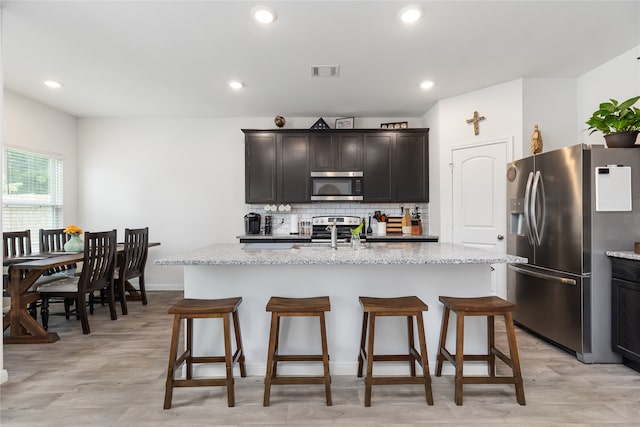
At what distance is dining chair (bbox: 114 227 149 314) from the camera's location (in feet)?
13.2

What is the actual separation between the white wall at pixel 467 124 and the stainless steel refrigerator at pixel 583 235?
93 centimetres

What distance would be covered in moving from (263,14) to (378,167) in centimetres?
277

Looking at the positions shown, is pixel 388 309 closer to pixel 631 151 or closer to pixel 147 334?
pixel 631 151

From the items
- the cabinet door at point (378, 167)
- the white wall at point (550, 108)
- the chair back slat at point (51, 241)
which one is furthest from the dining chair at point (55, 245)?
the white wall at point (550, 108)

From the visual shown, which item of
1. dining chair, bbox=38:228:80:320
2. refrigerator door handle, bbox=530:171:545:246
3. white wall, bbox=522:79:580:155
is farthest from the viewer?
dining chair, bbox=38:228:80:320

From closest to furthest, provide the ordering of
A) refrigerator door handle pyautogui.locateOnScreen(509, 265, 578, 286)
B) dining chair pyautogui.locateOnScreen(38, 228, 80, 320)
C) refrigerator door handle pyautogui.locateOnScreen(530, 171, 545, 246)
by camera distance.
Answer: refrigerator door handle pyautogui.locateOnScreen(509, 265, 578, 286), refrigerator door handle pyautogui.locateOnScreen(530, 171, 545, 246), dining chair pyautogui.locateOnScreen(38, 228, 80, 320)

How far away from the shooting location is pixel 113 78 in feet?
11.9

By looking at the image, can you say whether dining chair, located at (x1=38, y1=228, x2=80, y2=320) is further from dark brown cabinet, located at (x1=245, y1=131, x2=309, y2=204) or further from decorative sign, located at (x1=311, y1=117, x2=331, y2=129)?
decorative sign, located at (x1=311, y1=117, x2=331, y2=129)

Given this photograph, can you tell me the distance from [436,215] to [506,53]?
2075 millimetres

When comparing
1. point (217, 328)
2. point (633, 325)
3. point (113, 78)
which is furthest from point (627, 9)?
point (113, 78)

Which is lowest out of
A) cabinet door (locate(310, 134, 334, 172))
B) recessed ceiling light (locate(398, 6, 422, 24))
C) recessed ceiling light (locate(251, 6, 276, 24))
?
cabinet door (locate(310, 134, 334, 172))

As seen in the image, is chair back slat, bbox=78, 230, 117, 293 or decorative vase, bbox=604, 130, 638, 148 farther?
chair back slat, bbox=78, 230, 117, 293

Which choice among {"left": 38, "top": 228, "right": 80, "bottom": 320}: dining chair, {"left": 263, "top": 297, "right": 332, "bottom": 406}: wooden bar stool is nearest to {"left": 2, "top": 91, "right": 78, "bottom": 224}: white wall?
{"left": 38, "top": 228, "right": 80, "bottom": 320}: dining chair

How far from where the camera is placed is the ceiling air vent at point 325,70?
334 centimetres
